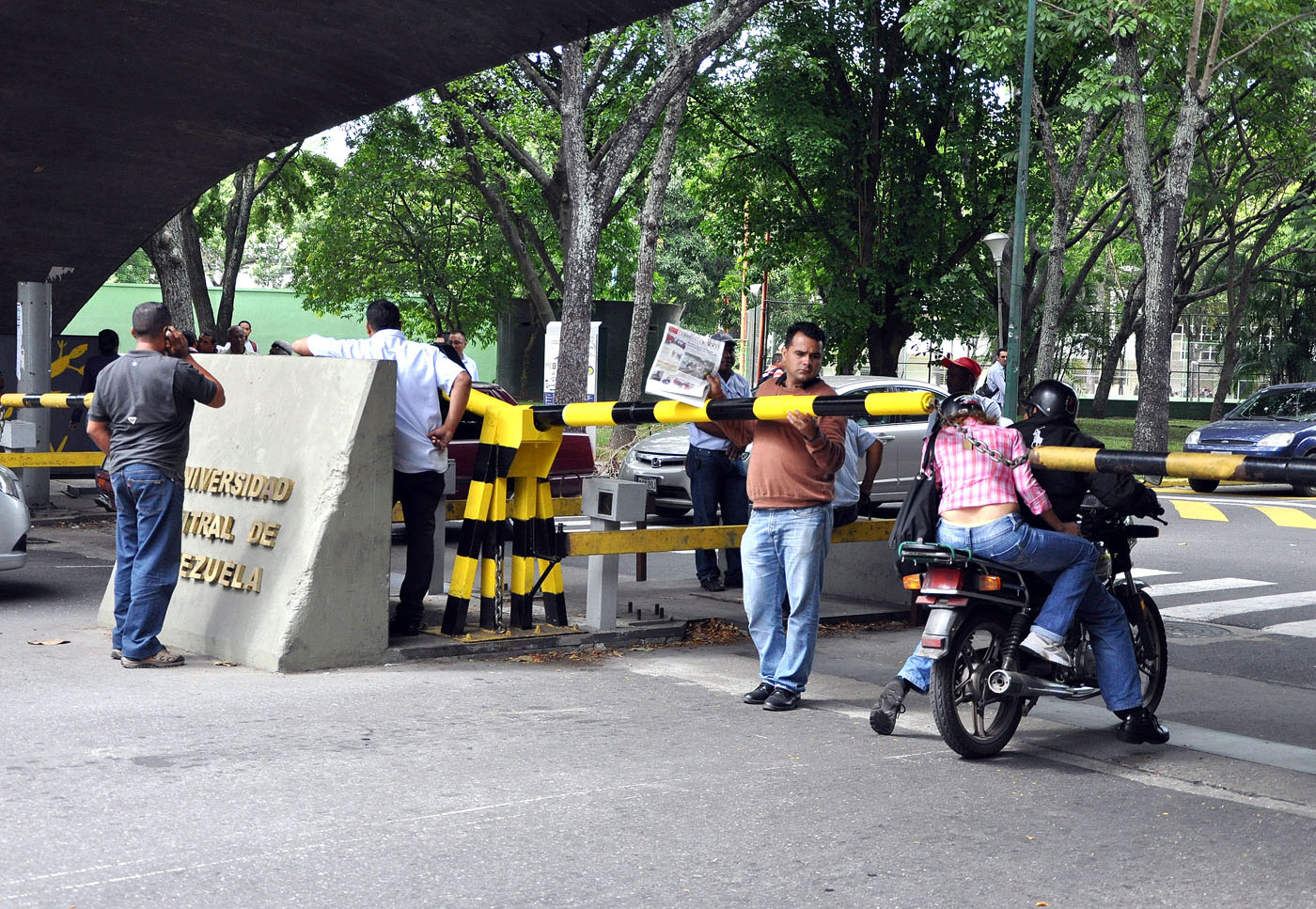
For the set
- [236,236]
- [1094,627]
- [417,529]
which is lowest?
[1094,627]

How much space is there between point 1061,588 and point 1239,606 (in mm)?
5749

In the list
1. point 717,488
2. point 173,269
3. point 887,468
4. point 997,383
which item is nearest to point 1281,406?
point 997,383

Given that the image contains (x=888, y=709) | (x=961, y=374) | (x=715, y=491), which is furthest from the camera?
(x=715, y=491)

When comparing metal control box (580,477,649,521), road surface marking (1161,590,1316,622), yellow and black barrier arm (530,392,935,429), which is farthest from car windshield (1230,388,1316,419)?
yellow and black barrier arm (530,392,935,429)

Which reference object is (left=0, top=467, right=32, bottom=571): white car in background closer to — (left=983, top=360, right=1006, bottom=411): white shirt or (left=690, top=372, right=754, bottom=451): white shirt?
(left=690, top=372, right=754, bottom=451): white shirt

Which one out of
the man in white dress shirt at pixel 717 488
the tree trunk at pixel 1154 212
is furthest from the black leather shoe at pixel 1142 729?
the tree trunk at pixel 1154 212

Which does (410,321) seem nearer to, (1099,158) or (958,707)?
(1099,158)

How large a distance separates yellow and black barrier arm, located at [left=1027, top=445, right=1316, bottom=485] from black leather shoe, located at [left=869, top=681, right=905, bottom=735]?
117 cm

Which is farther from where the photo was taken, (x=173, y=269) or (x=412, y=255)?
(x=412, y=255)

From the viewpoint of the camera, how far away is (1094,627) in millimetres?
6324

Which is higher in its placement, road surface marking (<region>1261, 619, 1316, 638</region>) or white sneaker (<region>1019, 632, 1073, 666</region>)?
white sneaker (<region>1019, 632, 1073, 666</region>)

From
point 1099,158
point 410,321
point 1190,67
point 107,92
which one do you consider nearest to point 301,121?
point 107,92

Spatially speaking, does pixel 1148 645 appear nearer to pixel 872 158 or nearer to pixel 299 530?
pixel 299 530

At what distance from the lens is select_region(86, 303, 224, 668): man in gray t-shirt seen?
24.1 ft
